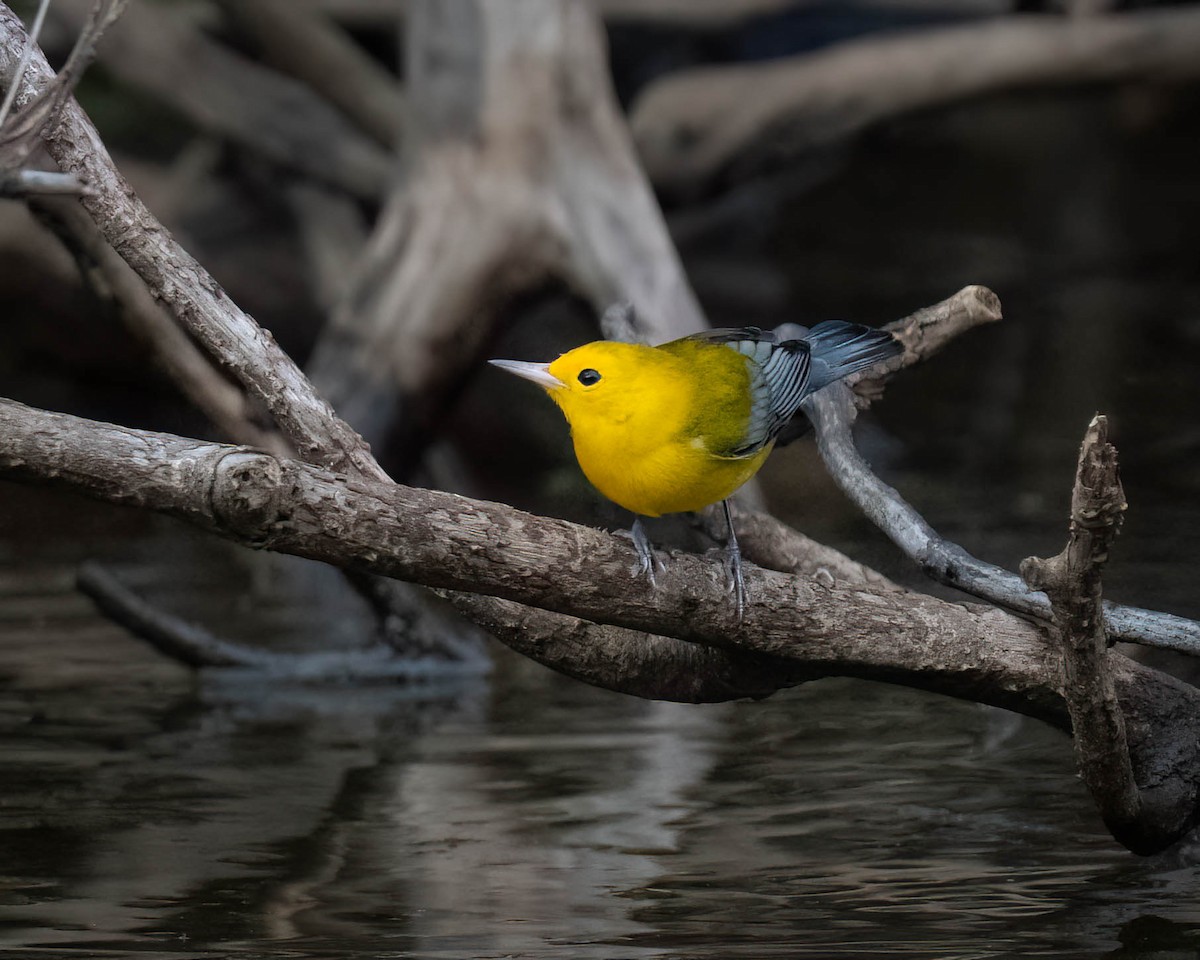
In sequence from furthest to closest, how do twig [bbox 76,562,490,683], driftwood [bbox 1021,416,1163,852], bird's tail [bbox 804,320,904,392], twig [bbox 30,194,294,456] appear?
twig [bbox 76,562,490,683] → twig [bbox 30,194,294,456] → bird's tail [bbox 804,320,904,392] → driftwood [bbox 1021,416,1163,852]

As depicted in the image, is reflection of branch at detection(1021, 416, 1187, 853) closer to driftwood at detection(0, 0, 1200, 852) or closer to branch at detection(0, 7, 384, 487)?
driftwood at detection(0, 0, 1200, 852)

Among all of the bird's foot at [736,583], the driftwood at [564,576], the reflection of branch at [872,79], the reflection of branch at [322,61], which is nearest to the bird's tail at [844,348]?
the driftwood at [564,576]

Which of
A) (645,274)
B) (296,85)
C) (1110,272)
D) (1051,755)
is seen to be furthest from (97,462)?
(1110,272)

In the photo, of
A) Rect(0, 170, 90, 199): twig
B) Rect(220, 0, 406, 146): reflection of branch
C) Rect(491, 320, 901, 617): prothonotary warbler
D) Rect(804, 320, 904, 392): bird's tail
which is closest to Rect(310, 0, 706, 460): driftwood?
Rect(220, 0, 406, 146): reflection of branch

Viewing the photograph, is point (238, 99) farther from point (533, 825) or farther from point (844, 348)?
point (844, 348)

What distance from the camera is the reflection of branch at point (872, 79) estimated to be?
27.1 feet

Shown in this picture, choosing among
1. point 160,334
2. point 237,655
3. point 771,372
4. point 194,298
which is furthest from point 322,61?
point 771,372

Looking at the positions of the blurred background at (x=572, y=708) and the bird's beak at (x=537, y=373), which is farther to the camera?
the blurred background at (x=572, y=708)

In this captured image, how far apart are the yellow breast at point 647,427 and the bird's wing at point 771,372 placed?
114mm

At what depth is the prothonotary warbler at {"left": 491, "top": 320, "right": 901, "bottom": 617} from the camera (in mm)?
2795

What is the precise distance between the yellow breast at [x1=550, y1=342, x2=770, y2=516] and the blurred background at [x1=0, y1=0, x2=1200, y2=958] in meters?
0.82

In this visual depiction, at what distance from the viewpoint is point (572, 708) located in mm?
4660

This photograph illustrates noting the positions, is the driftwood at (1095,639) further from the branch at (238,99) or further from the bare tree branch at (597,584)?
the branch at (238,99)

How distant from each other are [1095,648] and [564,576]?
873mm
